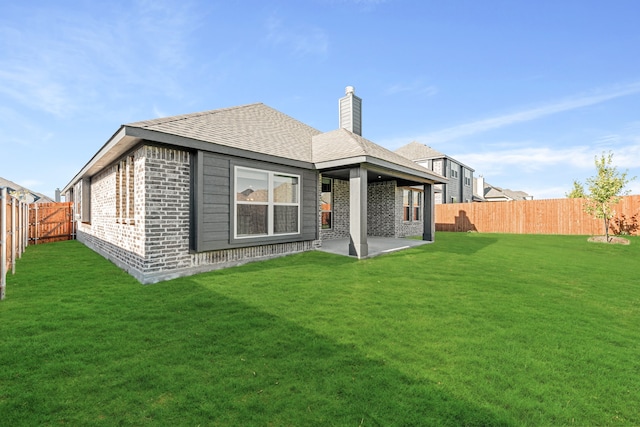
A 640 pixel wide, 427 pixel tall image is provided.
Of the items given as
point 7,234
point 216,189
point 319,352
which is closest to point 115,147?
point 216,189

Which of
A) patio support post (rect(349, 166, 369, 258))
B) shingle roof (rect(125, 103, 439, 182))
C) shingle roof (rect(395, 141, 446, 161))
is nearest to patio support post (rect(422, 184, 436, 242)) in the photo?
shingle roof (rect(125, 103, 439, 182))

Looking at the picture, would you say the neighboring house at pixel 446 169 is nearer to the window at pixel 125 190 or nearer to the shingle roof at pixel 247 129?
the shingle roof at pixel 247 129

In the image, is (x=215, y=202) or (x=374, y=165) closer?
(x=215, y=202)

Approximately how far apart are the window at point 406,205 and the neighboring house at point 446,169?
1209cm

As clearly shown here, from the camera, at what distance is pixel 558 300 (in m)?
4.89

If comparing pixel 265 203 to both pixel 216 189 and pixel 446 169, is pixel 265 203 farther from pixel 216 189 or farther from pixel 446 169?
pixel 446 169

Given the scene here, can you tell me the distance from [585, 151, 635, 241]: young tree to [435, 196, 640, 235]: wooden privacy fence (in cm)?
163

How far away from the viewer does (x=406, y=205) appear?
52.5ft

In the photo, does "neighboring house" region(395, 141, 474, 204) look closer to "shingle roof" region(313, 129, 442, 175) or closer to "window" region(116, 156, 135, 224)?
"shingle roof" region(313, 129, 442, 175)

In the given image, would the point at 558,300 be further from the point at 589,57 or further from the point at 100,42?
the point at 100,42

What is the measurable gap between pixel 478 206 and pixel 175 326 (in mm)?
22294

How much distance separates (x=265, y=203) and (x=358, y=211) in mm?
2914

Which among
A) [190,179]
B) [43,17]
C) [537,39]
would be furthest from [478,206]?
[43,17]

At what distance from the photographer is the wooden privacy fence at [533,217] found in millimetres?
15258
